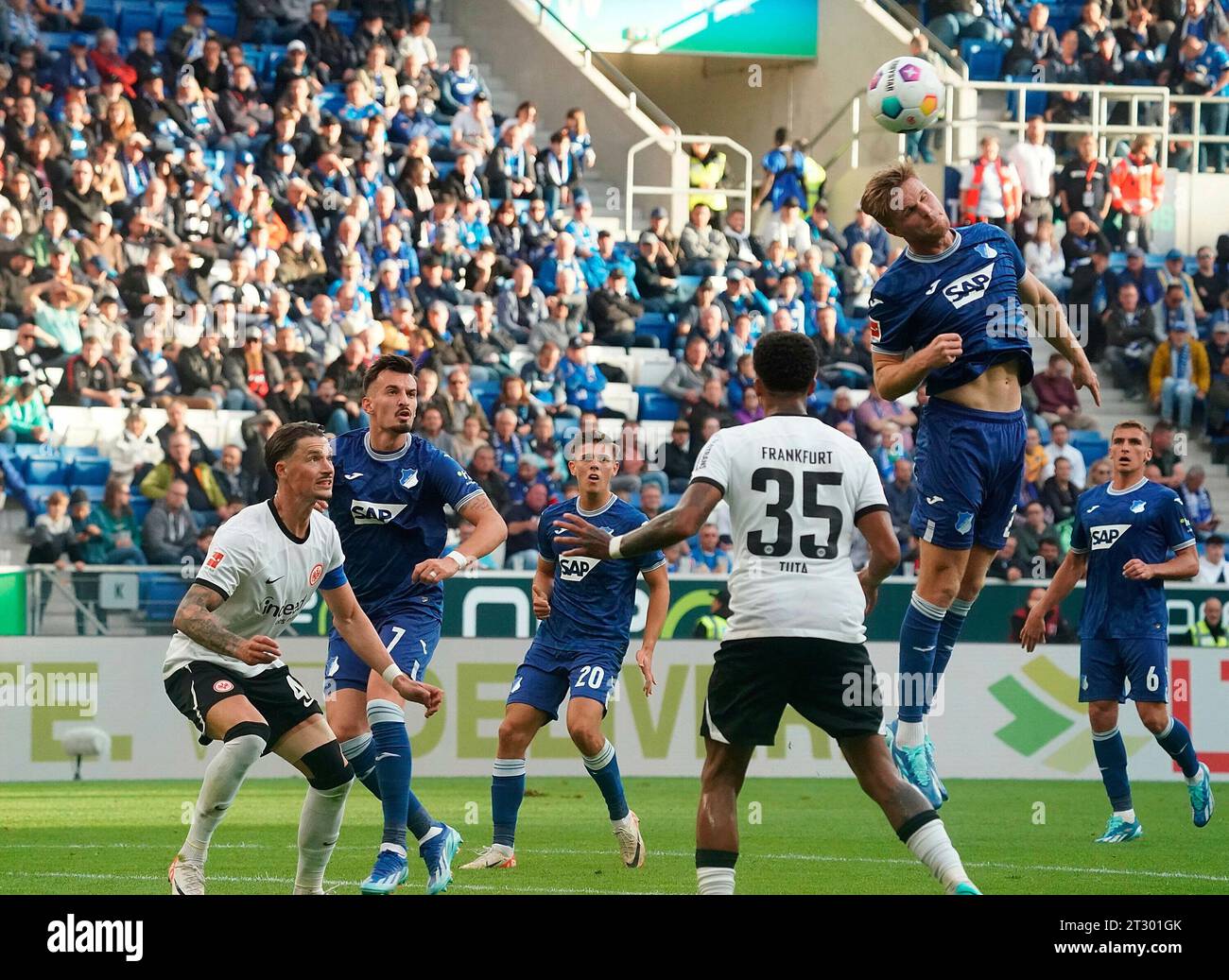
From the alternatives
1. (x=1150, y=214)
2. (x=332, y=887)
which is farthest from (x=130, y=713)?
(x=1150, y=214)

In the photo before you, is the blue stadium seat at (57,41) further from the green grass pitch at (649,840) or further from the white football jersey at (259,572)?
the white football jersey at (259,572)

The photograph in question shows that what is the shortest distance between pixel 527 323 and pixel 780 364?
12833 millimetres

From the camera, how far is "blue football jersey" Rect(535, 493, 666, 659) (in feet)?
33.7

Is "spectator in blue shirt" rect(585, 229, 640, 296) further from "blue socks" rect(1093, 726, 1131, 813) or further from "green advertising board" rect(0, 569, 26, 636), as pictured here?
"blue socks" rect(1093, 726, 1131, 813)

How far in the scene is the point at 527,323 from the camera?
64.7 feet

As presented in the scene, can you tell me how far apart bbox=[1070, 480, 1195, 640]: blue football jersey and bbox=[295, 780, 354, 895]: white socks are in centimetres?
547

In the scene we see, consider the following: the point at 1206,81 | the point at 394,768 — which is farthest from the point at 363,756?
the point at 1206,81

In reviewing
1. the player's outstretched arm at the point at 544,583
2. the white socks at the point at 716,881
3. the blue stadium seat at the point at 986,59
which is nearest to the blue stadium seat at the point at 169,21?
the blue stadium seat at the point at 986,59

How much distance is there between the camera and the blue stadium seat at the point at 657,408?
64.7ft

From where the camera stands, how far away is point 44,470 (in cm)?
1703

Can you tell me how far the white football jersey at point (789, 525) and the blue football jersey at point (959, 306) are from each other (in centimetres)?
220

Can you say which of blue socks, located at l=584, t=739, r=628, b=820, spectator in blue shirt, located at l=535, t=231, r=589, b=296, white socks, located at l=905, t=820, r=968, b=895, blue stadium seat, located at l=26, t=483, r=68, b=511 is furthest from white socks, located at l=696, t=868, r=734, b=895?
spectator in blue shirt, located at l=535, t=231, r=589, b=296

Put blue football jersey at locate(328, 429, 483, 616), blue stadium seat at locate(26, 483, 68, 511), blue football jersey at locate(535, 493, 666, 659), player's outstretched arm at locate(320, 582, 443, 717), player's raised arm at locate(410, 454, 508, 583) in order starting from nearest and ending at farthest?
1. player's outstretched arm at locate(320, 582, 443, 717)
2. player's raised arm at locate(410, 454, 508, 583)
3. blue football jersey at locate(328, 429, 483, 616)
4. blue football jersey at locate(535, 493, 666, 659)
5. blue stadium seat at locate(26, 483, 68, 511)
